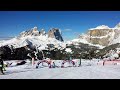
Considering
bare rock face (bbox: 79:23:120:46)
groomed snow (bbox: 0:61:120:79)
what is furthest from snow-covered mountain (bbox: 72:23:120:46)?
groomed snow (bbox: 0:61:120:79)

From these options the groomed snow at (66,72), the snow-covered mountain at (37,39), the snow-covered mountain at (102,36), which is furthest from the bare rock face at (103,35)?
the snow-covered mountain at (37,39)

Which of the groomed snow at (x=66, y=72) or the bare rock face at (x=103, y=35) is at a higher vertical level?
the bare rock face at (x=103, y=35)

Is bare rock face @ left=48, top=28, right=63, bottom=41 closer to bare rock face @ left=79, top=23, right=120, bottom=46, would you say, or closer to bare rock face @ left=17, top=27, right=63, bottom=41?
bare rock face @ left=17, top=27, right=63, bottom=41

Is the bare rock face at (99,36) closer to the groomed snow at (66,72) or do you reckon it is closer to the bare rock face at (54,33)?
the groomed snow at (66,72)

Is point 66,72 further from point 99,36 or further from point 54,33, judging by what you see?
point 99,36
